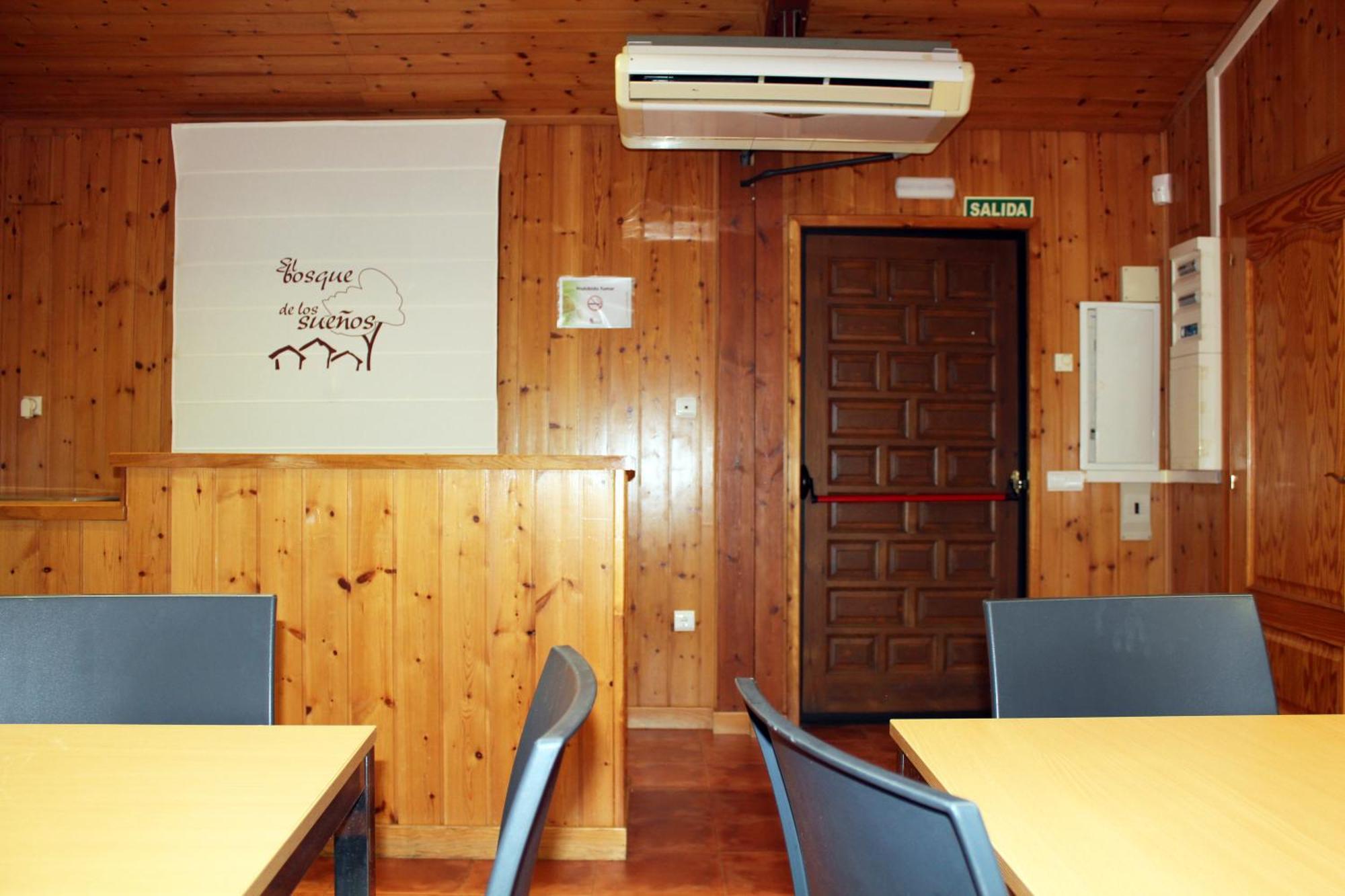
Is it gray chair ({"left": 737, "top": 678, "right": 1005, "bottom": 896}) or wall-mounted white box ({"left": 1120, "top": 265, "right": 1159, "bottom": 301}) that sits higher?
wall-mounted white box ({"left": 1120, "top": 265, "right": 1159, "bottom": 301})

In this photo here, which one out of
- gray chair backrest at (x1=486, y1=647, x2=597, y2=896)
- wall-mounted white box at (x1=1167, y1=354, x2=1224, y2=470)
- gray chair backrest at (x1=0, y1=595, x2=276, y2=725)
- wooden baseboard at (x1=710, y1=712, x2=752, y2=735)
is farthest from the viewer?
wooden baseboard at (x1=710, y1=712, x2=752, y2=735)

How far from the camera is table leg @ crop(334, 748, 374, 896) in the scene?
1.18 m

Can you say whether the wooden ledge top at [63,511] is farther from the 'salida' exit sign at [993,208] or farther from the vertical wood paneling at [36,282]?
the 'salida' exit sign at [993,208]

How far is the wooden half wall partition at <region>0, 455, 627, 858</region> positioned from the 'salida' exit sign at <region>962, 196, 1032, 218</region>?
236 centimetres

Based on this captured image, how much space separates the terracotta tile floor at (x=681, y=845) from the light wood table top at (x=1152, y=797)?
1.41 m

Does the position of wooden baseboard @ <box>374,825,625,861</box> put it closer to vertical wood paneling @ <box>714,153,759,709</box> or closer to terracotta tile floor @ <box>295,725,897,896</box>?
terracotta tile floor @ <box>295,725,897,896</box>

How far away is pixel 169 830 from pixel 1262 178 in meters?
3.93

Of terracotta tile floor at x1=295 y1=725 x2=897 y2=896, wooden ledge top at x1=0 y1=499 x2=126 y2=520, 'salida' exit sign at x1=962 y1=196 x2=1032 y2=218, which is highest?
'salida' exit sign at x1=962 y1=196 x2=1032 y2=218

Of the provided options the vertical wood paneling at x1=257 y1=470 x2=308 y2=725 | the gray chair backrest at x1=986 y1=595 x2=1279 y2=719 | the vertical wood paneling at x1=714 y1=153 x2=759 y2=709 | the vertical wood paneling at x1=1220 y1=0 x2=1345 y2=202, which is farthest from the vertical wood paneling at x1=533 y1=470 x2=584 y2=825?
the vertical wood paneling at x1=1220 y1=0 x2=1345 y2=202

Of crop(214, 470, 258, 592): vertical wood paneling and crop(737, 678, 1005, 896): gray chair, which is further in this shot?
crop(214, 470, 258, 592): vertical wood paneling

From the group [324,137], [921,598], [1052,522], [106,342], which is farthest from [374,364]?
[1052,522]

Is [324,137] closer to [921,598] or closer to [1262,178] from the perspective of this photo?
[921,598]

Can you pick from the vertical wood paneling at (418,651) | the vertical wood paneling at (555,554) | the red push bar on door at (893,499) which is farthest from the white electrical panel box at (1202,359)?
the vertical wood paneling at (418,651)

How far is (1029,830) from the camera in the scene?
93 centimetres
